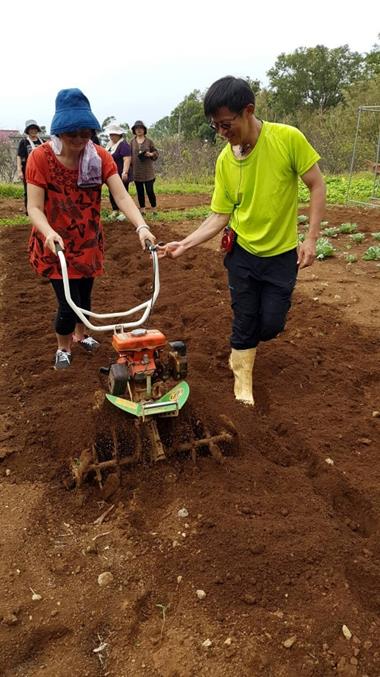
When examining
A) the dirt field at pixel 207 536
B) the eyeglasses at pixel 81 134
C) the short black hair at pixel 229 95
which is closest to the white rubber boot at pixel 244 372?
the dirt field at pixel 207 536

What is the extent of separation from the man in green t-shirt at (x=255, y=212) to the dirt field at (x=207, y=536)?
0.57 m

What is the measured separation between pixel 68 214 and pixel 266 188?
137 cm

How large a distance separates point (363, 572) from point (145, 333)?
1.49 metres

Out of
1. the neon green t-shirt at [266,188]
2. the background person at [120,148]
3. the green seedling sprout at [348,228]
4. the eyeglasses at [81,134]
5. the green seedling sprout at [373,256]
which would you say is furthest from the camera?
the background person at [120,148]

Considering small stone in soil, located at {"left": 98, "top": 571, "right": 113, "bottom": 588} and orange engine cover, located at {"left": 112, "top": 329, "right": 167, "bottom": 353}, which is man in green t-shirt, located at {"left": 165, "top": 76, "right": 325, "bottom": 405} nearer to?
orange engine cover, located at {"left": 112, "top": 329, "right": 167, "bottom": 353}

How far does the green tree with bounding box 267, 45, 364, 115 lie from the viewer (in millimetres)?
48219

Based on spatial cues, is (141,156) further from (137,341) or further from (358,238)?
(137,341)

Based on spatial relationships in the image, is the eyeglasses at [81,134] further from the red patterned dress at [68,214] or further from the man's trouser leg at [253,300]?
the man's trouser leg at [253,300]

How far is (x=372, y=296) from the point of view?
6.51 m

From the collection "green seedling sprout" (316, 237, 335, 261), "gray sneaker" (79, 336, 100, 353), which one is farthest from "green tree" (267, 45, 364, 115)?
"gray sneaker" (79, 336, 100, 353)

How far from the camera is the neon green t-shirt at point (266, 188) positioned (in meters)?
3.37

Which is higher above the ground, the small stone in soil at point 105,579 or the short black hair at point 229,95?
the short black hair at point 229,95

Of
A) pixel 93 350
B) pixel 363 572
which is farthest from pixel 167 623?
pixel 93 350

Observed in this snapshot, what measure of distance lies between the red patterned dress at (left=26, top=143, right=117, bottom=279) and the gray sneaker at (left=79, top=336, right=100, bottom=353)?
79 centimetres
